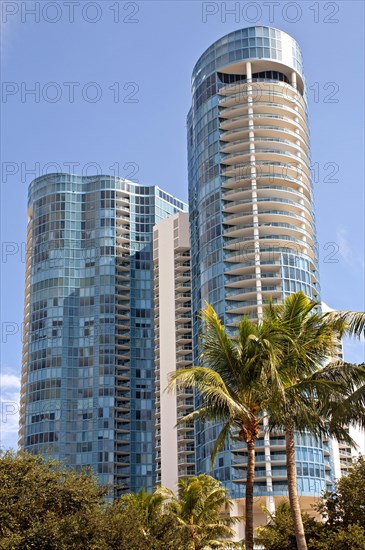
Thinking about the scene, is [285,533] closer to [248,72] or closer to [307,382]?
[307,382]

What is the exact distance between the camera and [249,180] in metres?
114

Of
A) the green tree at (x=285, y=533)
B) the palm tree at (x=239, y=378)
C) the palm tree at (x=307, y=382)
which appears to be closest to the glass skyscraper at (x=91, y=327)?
the green tree at (x=285, y=533)

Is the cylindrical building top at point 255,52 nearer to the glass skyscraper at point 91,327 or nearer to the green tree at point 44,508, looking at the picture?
the glass skyscraper at point 91,327

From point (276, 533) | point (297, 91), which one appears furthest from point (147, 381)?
point (276, 533)

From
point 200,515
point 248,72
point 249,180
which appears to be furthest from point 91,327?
point 200,515

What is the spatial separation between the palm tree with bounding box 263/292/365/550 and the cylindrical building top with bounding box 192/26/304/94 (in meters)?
93.6

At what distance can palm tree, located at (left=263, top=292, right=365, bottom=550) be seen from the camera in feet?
92.4

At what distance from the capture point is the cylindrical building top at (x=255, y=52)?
117562 millimetres

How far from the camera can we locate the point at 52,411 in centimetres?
13362

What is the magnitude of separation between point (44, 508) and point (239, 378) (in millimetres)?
9675

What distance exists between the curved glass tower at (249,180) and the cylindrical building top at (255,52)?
15 centimetres

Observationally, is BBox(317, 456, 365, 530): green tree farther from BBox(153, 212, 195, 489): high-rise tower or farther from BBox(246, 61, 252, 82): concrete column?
BBox(246, 61, 252, 82): concrete column

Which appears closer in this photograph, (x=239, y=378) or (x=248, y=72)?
(x=239, y=378)

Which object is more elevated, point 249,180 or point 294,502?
point 249,180
